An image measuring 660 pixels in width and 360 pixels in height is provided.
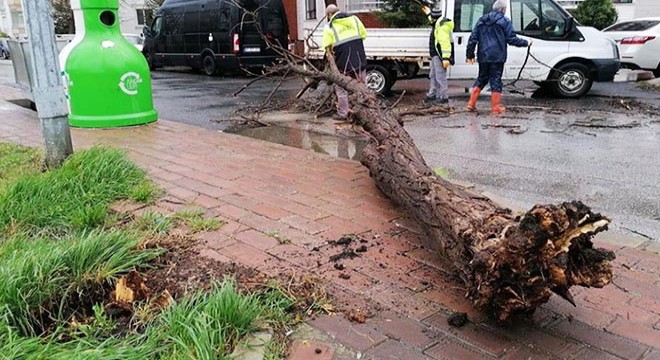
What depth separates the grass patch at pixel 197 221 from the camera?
13.3ft

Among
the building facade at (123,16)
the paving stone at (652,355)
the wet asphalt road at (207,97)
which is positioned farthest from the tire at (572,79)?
the building facade at (123,16)

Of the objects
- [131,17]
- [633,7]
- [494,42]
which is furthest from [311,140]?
[131,17]

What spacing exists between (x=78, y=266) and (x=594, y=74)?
11.0 m

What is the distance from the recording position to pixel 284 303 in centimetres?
295

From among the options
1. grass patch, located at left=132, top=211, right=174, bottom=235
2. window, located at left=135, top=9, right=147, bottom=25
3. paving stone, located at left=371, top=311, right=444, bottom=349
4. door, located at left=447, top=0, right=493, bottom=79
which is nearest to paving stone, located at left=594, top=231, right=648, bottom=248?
paving stone, located at left=371, top=311, right=444, bottom=349

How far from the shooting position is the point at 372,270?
340 cm

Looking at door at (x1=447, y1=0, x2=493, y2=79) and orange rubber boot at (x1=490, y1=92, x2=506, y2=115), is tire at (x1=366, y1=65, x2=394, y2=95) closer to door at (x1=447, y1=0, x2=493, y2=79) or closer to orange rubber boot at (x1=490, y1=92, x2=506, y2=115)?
door at (x1=447, y1=0, x2=493, y2=79)

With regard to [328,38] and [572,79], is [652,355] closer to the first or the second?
[328,38]

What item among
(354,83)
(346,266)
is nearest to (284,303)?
(346,266)

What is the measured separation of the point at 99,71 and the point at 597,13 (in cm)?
1906

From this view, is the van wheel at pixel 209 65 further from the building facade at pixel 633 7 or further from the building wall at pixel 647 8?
the building wall at pixel 647 8

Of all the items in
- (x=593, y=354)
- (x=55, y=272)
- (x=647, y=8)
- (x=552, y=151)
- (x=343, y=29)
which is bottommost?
(x=552, y=151)

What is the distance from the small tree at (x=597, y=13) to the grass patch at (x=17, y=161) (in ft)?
65.9

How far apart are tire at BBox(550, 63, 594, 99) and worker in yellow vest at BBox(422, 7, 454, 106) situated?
2322 mm
